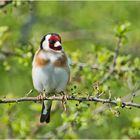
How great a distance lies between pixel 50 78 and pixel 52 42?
0.34 meters

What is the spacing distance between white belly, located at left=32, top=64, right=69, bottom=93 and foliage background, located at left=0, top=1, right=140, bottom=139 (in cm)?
23

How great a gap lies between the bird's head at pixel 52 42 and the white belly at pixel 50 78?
21cm

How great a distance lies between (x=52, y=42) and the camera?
6.87 meters

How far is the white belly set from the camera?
6727 millimetres

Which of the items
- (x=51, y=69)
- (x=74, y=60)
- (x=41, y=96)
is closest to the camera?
(x=41, y=96)

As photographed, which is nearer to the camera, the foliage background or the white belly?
the white belly

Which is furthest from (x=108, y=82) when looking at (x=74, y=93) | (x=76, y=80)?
(x=74, y=93)

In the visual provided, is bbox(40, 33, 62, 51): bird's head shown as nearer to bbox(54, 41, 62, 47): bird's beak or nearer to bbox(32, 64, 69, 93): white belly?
bbox(54, 41, 62, 47): bird's beak

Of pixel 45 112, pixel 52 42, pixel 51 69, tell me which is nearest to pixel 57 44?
pixel 52 42

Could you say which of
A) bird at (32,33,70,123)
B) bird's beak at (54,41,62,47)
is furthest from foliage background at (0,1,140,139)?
bird's beak at (54,41,62,47)

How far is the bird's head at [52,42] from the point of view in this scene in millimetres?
6852

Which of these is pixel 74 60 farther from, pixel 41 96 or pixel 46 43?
pixel 41 96

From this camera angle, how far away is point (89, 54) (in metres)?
8.41

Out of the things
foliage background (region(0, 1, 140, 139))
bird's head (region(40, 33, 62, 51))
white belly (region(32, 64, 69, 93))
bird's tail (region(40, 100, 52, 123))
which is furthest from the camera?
foliage background (region(0, 1, 140, 139))
